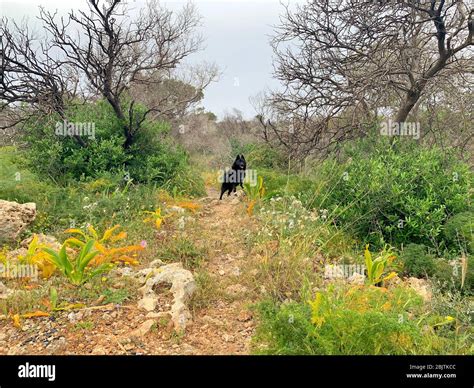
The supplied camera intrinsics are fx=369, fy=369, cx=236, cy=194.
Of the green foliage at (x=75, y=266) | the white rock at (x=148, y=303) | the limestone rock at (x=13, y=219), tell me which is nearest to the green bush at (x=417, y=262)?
the white rock at (x=148, y=303)

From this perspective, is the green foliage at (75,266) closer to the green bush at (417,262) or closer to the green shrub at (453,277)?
the green bush at (417,262)

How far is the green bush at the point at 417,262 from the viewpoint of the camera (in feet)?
12.6

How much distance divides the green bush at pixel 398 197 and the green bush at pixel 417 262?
1.21 feet

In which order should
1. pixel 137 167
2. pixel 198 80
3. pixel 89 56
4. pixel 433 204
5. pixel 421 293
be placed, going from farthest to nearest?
pixel 198 80, pixel 137 167, pixel 89 56, pixel 433 204, pixel 421 293

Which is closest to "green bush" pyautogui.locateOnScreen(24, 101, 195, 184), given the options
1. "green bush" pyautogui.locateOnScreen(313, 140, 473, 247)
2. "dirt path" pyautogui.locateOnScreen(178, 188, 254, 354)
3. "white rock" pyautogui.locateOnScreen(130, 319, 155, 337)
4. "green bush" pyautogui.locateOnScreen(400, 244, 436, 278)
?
"dirt path" pyautogui.locateOnScreen(178, 188, 254, 354)

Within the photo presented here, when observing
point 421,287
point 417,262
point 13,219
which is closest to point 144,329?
point 421,287

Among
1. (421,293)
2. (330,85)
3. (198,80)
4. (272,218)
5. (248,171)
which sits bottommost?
(421,293)

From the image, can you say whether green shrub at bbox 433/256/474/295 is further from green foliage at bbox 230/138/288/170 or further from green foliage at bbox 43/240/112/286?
green foliage at bbox 230/138/288/170

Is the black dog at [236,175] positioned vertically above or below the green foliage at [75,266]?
above

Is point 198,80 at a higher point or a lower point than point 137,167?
higher

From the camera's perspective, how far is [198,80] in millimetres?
16156
